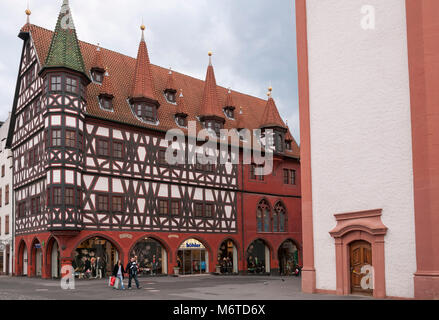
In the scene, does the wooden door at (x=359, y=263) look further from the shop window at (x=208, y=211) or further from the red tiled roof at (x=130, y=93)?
the shop window at (x=208, y=211)

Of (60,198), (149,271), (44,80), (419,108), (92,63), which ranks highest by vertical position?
(92,63)

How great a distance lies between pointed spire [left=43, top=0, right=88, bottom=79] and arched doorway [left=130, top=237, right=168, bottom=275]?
1281 cm

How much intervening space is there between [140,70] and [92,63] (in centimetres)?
366

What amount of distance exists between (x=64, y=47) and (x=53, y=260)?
14634 mm

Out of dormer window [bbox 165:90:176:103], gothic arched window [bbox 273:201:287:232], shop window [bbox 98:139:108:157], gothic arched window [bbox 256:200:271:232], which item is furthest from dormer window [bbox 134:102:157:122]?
gothic arched window [bbox 273:201:287:232]

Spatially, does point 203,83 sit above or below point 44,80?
above

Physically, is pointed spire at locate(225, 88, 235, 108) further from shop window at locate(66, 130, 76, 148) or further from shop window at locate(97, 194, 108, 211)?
shop window at locate(66, 130, 76, 148)

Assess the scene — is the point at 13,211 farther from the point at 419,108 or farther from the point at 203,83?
the point at 419,108

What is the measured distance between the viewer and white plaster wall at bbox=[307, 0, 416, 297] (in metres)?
19.4

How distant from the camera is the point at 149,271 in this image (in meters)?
39.1

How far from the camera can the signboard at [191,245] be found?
1629 inches

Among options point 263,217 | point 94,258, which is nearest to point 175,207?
point 94,258

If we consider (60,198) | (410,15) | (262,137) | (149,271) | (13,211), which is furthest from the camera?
(262,137)

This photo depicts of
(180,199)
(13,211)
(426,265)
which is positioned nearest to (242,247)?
(180,199)
